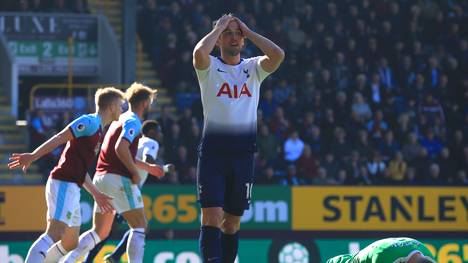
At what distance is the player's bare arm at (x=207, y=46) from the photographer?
9.81 metres

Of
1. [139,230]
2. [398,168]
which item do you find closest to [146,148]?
[139,230]

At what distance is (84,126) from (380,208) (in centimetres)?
747

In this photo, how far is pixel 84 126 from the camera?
11.6 m

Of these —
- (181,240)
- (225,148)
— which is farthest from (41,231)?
(225,148)

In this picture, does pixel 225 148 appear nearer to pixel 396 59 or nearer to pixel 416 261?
pixel 416 261

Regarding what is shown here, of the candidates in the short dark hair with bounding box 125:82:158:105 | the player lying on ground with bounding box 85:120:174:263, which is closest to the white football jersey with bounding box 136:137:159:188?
the player lying on ground with bounding box 85:120:174:263

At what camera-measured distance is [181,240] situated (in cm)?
1716

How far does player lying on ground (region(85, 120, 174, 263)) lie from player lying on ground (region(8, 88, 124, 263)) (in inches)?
43.8

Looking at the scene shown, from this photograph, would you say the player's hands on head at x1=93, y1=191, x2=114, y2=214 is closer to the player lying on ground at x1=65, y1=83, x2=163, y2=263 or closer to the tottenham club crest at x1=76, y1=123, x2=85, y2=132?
the tottenham club crest at x1=76, y1=123, x2=85, y2=132

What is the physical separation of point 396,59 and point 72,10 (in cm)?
694

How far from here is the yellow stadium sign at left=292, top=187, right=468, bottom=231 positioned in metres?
17.9

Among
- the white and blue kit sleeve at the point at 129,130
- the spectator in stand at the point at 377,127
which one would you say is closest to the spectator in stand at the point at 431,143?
the spectator in stand at the point at 377,127

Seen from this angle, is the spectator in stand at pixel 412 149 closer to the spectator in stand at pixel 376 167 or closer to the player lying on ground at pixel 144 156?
the spectator in stand at pixel 376 167

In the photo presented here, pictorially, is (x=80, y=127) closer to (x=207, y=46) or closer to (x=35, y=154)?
(x=35, y=154)
